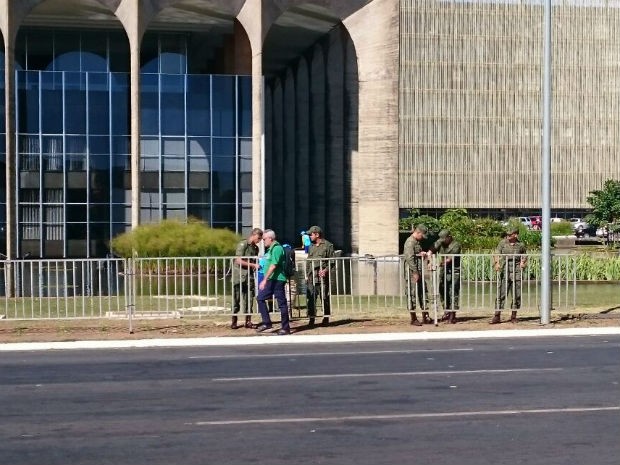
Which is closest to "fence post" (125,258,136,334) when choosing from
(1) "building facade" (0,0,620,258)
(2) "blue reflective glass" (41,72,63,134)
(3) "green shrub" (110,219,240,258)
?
(3) "green shrub" (110,219,240,258)

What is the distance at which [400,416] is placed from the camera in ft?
37.4

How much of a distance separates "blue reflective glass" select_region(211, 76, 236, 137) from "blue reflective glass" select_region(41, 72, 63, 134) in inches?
229

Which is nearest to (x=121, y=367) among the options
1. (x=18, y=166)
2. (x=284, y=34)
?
(x=18, y=166)

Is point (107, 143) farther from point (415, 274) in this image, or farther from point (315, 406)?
point (315, 406)

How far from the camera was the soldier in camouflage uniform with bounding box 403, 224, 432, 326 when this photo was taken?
69.9 feet

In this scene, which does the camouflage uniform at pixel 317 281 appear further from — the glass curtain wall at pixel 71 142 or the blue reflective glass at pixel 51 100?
the blue reflective glass at pixel 51 100

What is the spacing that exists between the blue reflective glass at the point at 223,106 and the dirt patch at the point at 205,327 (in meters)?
21.2

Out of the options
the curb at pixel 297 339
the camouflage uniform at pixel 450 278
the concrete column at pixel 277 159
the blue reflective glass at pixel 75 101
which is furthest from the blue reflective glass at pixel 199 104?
the curb at pixel 297 339

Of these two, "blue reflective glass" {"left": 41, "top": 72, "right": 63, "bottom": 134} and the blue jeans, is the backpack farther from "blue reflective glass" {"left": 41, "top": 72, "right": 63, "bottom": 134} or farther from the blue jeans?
"blue reflective glass" {"left": 41, "top": 72, "right": 63, "bottom": 134}

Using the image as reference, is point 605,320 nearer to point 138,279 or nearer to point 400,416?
point 138,279

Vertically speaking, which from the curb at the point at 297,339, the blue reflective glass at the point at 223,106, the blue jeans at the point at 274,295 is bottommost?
Answer: the curb at the point at 297,339

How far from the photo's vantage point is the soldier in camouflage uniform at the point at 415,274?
21.3m

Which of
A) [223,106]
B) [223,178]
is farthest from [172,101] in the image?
[223,178]

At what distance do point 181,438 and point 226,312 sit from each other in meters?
12.4
